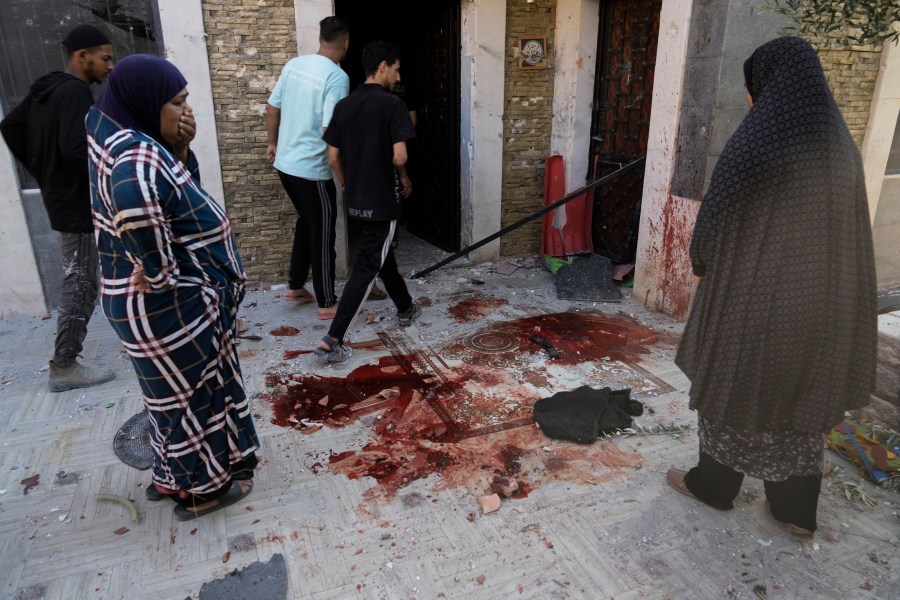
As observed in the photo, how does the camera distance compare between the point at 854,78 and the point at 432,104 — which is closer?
the point at 854,78

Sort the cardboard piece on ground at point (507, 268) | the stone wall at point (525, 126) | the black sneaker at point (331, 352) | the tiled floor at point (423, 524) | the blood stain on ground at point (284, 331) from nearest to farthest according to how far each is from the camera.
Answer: the tiled floor at point (423, 524), the black sneaker at point (331, 352), the blood stain on ground at point (284, 331), the stone wall at point (525, 126), the cardboard piece on ground at point (507, 268)

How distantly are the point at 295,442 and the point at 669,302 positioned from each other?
340 cm

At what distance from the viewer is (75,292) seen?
3893 mm

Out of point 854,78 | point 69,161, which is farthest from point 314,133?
point 854,78

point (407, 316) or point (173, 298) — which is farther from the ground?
point (173, 298)

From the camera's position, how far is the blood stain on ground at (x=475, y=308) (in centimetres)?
527

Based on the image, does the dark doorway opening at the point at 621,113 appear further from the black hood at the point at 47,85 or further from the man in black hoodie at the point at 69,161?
the black hood at the point at 47,85

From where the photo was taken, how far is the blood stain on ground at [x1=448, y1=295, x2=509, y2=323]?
5272mm

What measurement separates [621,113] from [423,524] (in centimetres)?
487

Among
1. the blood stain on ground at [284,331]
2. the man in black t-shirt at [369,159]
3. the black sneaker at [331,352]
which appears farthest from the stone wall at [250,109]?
the black sneaker at [331,352]

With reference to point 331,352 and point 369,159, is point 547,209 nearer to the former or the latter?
point 369,159

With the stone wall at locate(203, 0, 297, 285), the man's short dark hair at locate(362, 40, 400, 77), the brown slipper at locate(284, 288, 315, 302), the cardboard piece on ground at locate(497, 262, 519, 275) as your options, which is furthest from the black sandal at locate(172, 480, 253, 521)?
the cardboard piece on ground at locate(497, 262, 519, 275)

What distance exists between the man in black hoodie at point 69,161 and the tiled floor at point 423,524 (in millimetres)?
306

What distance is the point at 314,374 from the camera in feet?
13.8
